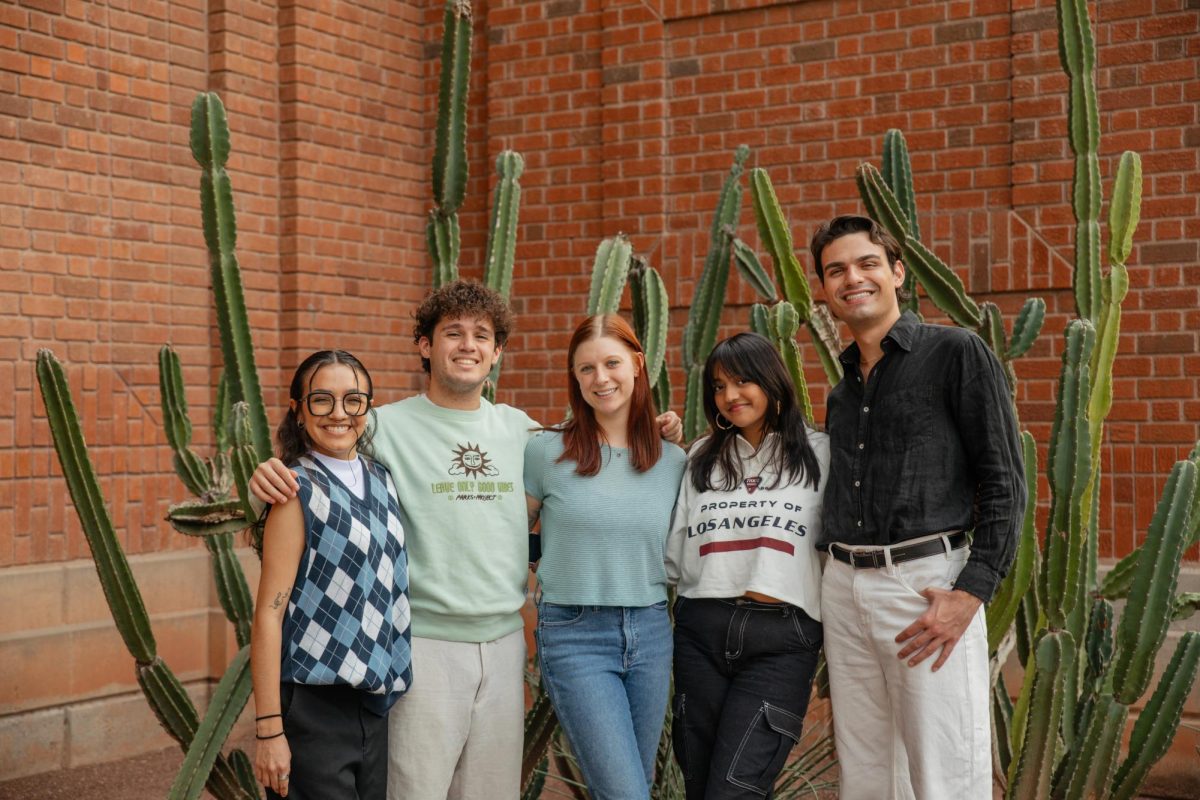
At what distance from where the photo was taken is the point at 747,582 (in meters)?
3.21

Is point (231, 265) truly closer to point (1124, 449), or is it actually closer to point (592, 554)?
point (592, 554)

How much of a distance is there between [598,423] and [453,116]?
5.72ft

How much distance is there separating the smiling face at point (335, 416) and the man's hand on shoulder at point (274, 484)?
0.17m

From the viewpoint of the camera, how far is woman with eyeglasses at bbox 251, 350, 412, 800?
292 centimetres

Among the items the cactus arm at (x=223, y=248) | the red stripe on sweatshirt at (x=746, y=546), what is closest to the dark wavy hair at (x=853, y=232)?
the red stripe on sweatshirt at (x=746, y=546)

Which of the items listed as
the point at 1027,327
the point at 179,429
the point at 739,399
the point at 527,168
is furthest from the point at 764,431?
the point at 527,168

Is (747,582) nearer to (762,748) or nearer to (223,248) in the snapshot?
(762,748)

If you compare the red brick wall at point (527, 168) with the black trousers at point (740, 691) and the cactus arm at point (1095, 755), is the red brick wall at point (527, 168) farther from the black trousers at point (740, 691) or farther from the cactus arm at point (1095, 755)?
the black trousers at point (740, 691)

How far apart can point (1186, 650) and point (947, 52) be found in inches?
135

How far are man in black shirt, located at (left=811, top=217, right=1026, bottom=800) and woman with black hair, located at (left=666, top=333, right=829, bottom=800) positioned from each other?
0.10m

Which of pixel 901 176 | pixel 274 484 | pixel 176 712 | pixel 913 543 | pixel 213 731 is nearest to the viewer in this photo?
pixel 274 484

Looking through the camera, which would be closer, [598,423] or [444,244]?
[598,423]

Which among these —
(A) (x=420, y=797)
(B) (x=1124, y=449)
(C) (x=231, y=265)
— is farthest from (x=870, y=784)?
(B) (x=1124, y=449)

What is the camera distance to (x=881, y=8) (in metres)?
6.82
